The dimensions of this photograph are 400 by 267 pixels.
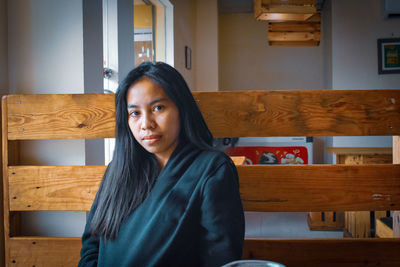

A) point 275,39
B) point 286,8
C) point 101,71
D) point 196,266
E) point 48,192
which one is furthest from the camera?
A: point 275,39

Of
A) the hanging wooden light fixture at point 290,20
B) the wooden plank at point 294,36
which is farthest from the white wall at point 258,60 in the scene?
the wooden plank at point 294,36

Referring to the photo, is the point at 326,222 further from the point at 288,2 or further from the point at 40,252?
the point at 40,252

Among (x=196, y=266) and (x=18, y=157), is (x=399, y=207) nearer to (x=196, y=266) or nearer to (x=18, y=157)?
(x=196, y=266)

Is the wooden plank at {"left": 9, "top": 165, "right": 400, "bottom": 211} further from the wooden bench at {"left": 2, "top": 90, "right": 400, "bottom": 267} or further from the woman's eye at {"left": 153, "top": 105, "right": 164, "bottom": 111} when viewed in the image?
the woman's eye at {"left": 153, "top": 105, "right": 164, "bottom": 111}

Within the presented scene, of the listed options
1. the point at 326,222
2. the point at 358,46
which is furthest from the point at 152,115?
the point at 358,46

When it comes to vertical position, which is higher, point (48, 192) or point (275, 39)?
point (275, 39)

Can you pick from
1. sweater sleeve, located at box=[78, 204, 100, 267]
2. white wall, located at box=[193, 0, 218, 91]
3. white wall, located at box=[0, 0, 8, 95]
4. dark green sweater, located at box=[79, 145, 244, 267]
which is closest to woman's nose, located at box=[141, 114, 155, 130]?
dark green sweater, located at box=[79, 145, 244, 267]

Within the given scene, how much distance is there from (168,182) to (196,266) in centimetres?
22

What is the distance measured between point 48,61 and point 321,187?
1305 millimetres

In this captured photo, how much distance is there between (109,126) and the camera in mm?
1348

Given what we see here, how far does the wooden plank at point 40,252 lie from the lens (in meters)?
1.39

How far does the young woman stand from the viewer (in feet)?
2.67

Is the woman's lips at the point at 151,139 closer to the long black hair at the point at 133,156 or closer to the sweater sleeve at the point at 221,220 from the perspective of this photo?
the long black hair at the point at 133,156

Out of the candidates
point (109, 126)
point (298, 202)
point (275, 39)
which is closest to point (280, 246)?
point (298, 202)
